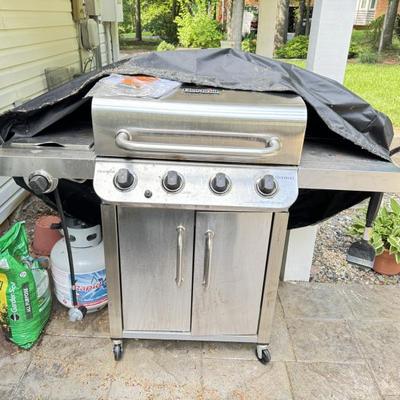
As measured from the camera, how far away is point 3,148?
1.45m

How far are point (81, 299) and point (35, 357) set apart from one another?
34 centimetres

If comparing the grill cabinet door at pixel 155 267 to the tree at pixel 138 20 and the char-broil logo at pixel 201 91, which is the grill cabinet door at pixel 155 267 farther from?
the tree at pixel 138 20

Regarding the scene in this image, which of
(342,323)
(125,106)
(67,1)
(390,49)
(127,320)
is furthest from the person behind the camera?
(390,49)

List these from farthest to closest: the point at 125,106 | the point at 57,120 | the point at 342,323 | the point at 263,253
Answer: the point at 342,323 < the point at 263,253 < the point at 57,120 < the point at 125,106

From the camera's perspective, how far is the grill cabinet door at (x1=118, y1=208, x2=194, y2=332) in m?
1.58

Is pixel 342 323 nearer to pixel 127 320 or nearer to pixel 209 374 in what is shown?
pixel 209 374

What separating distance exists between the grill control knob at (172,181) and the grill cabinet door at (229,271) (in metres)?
0.21

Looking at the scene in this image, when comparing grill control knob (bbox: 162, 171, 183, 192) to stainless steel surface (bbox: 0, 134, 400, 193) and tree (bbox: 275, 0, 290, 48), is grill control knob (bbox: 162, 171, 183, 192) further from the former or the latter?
tree (bbox: 275, 0, 290, 48)

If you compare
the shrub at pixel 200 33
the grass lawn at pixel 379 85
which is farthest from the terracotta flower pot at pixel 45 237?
the shrub at pixel 200 33

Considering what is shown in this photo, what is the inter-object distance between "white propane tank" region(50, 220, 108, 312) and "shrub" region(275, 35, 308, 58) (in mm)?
12026

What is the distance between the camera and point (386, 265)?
256cm

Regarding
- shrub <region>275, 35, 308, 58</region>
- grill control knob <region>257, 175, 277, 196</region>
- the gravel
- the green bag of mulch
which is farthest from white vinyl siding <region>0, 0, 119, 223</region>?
shrub <region>275, 35, 308, 58</region>

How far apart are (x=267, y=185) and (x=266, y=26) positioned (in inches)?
161

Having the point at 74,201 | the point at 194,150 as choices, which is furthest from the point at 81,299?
the point at 194,150
